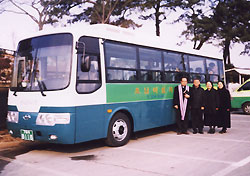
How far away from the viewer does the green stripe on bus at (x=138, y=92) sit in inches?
292

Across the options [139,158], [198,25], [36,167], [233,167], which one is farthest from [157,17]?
[36,167]

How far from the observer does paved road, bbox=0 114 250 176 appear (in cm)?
542

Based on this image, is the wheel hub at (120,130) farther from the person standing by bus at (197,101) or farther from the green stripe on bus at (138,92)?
the person standing by bus at (197,101)

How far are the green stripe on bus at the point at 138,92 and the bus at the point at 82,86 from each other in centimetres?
1

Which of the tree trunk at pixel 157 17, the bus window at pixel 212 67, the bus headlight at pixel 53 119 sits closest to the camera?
the bus headlight at pixel 53 119

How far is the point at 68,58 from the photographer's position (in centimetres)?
657

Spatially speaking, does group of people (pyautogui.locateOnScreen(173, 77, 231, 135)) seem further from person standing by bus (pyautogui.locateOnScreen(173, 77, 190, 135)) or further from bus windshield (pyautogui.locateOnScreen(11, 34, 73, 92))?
bus windshield (pyautogui.locateOnScreen(11, 34, 73, 92))

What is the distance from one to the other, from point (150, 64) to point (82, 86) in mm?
2824

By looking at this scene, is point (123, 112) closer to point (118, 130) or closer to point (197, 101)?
point (118, 130)

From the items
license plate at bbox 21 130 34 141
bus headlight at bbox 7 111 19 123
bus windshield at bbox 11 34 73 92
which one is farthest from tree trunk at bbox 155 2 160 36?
license plate at bbox 21 130 34 141

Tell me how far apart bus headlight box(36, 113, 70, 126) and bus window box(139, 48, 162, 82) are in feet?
9.53

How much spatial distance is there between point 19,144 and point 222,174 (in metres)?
5.62

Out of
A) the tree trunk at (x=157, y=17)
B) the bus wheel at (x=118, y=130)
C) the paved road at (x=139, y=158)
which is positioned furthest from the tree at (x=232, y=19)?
the bus wheel at (x=118, y=130)

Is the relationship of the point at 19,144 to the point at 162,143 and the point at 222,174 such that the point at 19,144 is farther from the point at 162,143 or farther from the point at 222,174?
the point at 222,174
